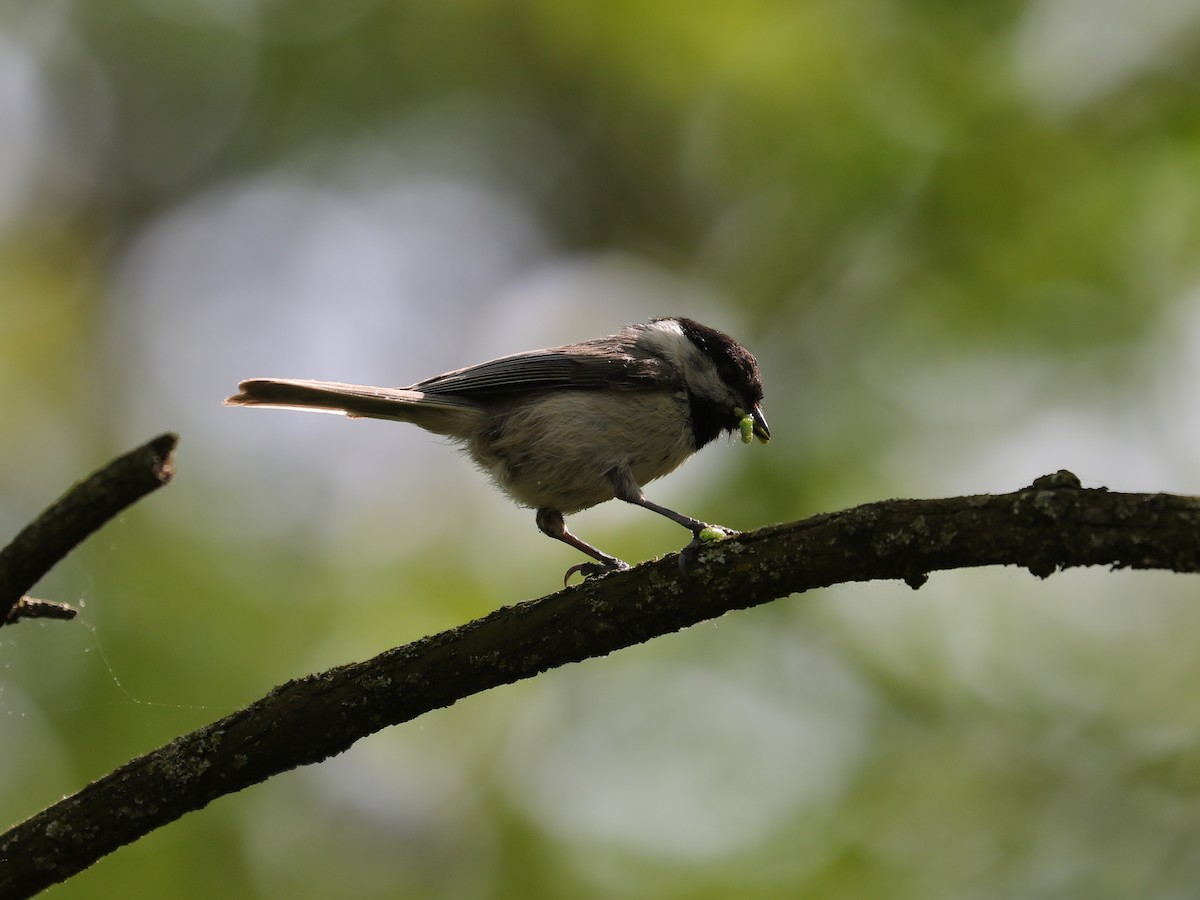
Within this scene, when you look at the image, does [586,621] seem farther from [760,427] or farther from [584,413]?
[760,427]

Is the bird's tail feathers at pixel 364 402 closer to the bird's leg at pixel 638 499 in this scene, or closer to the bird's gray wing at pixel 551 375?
the bird's gray wing at pixel 551 375

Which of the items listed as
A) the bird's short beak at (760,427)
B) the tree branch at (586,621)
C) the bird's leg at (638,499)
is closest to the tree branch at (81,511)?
the tree branch at (586,621)

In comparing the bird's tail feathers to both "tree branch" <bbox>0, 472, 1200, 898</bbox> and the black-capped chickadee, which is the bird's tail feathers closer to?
the black-capped chickadee

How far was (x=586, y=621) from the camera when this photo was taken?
2.95 meters

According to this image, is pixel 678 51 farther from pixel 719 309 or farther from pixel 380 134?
pixel 380 134

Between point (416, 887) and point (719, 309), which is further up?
point (719, 309)

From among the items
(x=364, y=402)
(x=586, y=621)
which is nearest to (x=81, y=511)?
(x=586, y=621)

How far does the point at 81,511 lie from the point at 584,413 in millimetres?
2745

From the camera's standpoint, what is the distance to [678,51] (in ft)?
23.5

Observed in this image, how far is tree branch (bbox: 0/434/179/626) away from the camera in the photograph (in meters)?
2.01

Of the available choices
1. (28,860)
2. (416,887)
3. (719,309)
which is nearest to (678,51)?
(719,309)

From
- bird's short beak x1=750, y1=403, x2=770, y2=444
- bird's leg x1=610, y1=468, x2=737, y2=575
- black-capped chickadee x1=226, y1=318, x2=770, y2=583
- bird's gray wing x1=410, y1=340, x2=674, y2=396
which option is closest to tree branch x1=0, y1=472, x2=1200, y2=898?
bird's leg x1=610, y1=468, x2=737, y2=575

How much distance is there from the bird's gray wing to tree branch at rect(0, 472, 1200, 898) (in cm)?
188

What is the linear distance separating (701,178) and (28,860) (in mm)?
6522
